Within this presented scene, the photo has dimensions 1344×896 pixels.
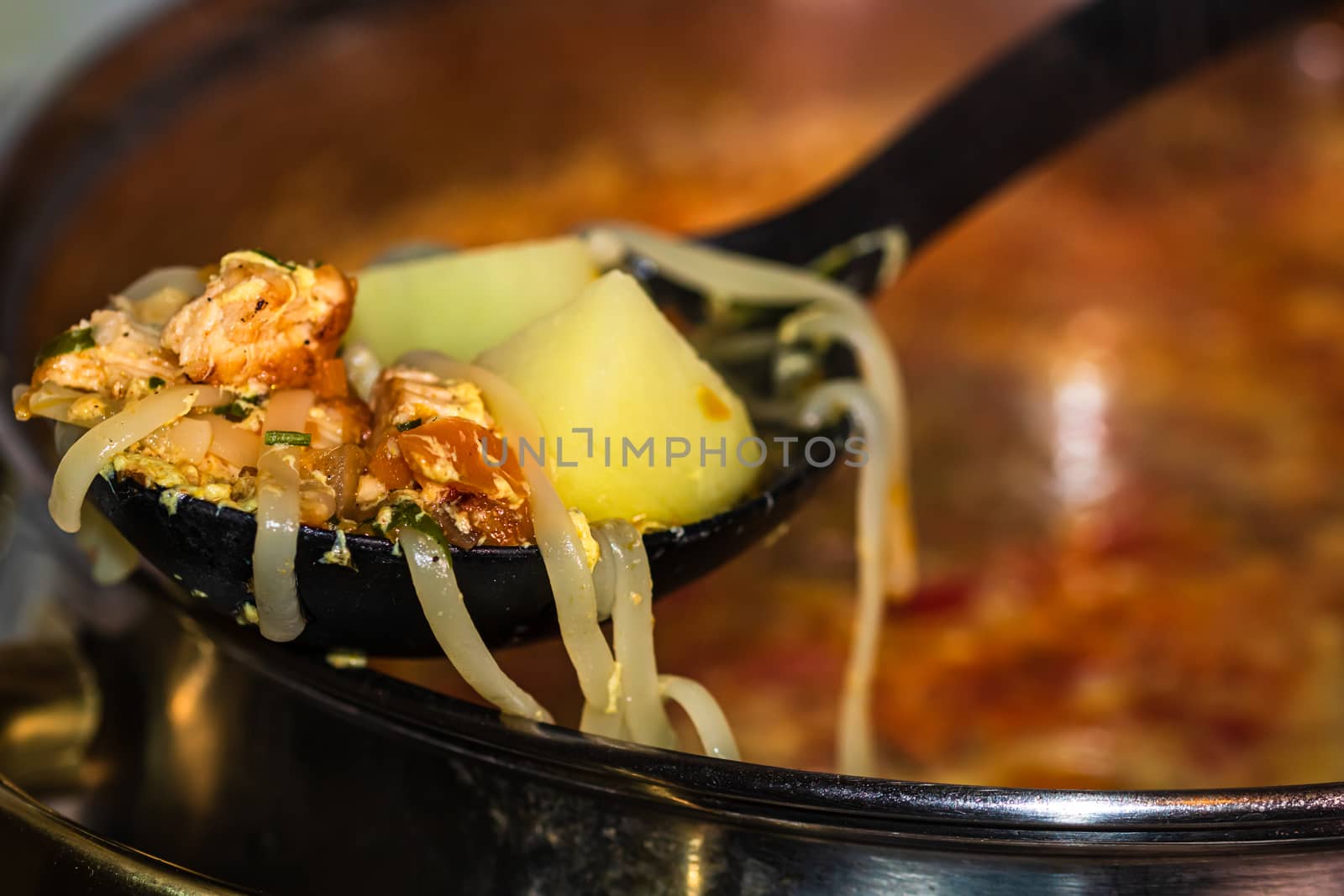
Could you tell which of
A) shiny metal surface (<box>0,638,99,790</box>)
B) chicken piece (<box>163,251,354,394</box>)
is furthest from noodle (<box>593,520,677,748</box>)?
shiny metal surface (<box>0,638,99,790</box>)

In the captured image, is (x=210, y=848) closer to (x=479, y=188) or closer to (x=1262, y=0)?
(x=479, y=188)

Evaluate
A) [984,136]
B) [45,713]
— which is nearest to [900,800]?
[45,713]

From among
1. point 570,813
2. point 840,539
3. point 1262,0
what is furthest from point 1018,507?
point 570,813

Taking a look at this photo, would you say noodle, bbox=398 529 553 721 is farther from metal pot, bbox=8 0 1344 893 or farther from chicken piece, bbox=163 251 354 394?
chicken piece, bbox=163 251 354 394

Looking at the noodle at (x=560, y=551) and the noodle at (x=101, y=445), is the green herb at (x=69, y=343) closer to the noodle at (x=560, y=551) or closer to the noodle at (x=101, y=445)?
the noodle at (x=101, y=445)

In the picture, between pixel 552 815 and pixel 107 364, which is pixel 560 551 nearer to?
pixel 552 815

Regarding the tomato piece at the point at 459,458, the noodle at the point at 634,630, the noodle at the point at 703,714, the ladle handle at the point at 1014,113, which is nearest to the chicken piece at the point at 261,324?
the tomato piece at the point at 459,458
